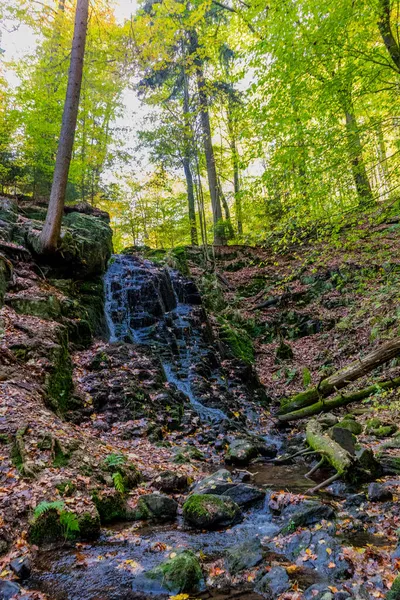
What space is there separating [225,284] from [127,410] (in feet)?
32.1

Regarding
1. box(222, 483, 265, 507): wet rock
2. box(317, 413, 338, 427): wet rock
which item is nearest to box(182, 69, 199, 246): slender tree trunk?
box(317, 413, 338, 427): wet rock

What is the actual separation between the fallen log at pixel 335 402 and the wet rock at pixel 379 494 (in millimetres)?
3554

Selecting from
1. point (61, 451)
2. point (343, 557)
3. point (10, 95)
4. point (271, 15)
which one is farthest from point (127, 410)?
point (10, 95)

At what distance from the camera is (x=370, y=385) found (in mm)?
8539

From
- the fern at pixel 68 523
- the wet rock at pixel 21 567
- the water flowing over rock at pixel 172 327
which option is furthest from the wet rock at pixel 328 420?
the wet rock at pixel 21 567

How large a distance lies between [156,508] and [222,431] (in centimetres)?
392

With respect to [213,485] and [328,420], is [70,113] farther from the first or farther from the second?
[328,420]

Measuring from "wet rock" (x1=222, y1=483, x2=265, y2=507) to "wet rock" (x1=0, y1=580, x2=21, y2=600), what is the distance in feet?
8.89

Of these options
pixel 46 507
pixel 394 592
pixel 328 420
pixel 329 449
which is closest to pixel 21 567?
pixel 46 507

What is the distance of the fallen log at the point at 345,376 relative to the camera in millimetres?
7809

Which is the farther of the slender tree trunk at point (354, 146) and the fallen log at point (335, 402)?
the fallen log at point (335, 402)

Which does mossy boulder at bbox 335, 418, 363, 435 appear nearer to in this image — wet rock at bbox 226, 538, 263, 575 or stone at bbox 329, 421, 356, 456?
stone at bbox 329, 421, 356, 456

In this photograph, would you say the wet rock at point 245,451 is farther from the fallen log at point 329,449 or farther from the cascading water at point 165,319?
the cascading water at point 165,319

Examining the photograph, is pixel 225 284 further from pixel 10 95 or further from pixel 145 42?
pixel 10 95
